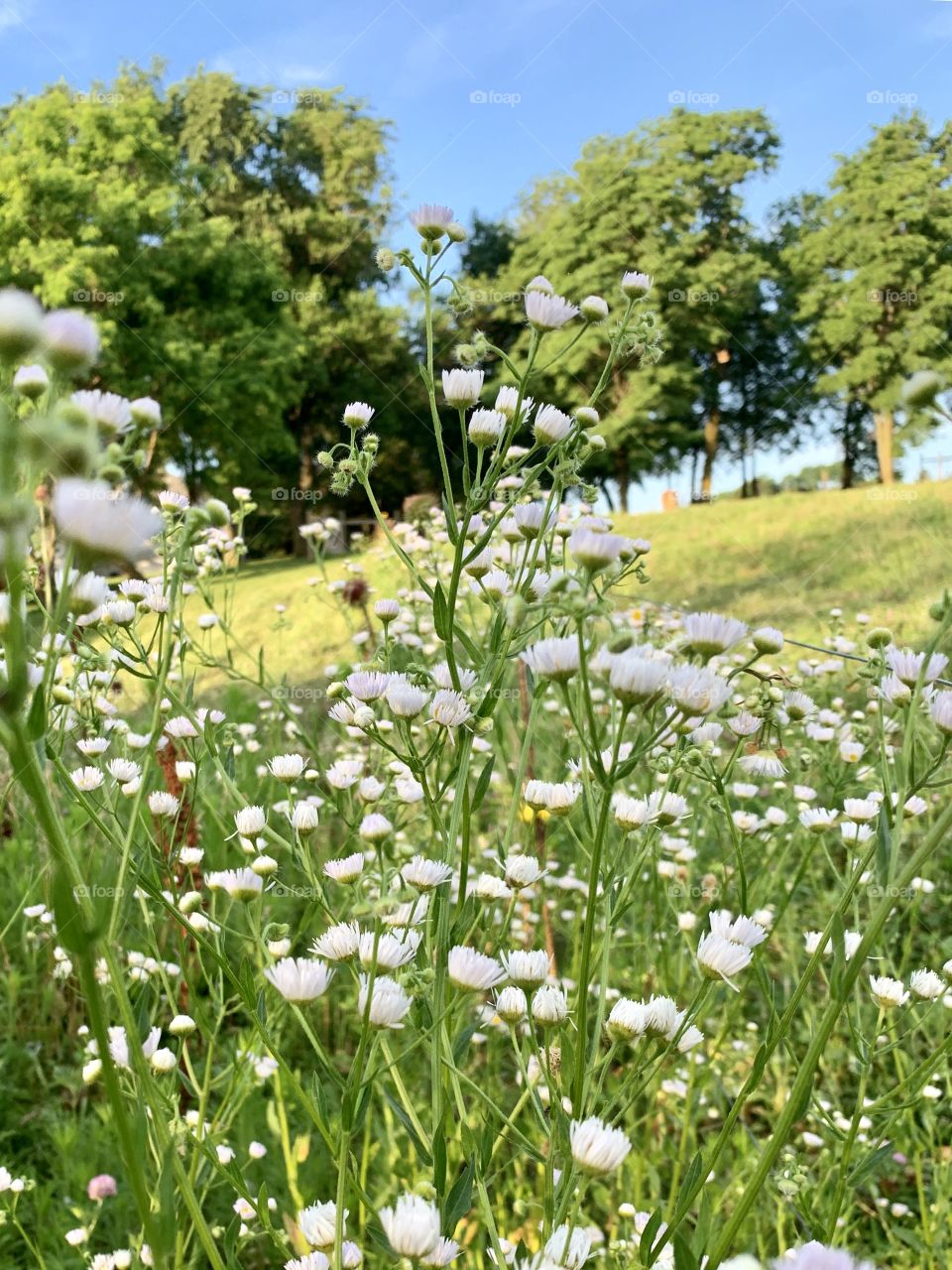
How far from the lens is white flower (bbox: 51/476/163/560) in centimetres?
58

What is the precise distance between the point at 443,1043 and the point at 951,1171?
146 cm

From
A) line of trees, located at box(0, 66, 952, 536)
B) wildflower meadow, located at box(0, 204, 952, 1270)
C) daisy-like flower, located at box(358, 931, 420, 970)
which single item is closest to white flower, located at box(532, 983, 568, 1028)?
wildflower meadow, located at box(0, 204, 952, 1270)

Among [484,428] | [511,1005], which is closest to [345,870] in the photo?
[511,1005]

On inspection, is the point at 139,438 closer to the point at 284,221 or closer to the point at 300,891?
the point at 300,891

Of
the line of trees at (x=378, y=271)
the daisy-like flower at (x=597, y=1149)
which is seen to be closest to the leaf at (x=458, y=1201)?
the daisy-like flower at (x=597, y=1149)

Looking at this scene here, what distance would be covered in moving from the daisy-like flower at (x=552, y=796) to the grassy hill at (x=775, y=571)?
9.19 feet

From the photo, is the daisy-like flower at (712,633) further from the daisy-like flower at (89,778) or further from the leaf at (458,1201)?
the daisy-like flower at (89,778)

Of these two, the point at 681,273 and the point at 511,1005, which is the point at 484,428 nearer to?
the point at 511,1005

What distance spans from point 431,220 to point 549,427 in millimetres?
367

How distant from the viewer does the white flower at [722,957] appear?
36.2 inches

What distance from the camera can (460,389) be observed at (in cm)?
121

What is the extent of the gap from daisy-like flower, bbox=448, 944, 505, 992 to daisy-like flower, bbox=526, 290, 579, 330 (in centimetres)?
82

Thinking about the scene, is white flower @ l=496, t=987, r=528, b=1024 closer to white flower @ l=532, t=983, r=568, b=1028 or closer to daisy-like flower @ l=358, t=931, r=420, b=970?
white flower @ l=532, t=983, r=568, b=1028

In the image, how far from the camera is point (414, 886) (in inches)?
38.6
